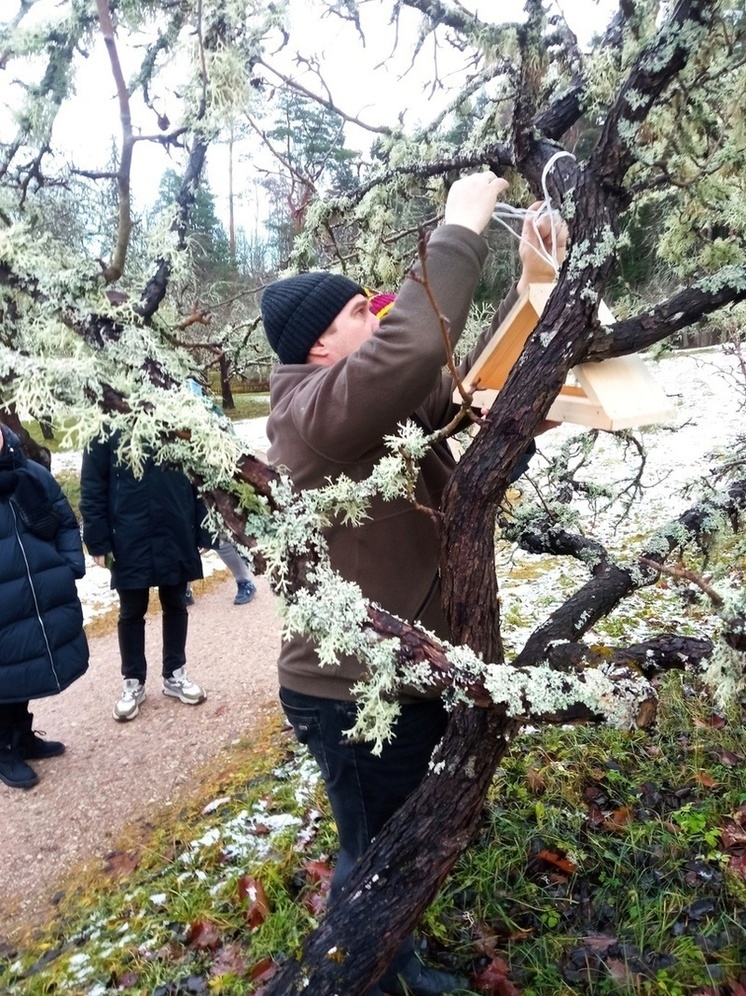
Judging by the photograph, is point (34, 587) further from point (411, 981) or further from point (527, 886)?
point (527, 886)

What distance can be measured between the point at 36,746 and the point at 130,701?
585 millimetres

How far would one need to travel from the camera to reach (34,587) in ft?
11.8

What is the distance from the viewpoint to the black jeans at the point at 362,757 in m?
1.89

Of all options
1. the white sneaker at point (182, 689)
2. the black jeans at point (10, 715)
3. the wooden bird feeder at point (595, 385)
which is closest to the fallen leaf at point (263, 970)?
the black jeans at point (10, 715)

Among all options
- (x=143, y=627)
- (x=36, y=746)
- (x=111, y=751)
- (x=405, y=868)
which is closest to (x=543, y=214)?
(x=405, y=868)

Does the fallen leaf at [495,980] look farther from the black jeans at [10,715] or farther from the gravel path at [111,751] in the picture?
the black jeans at [10,715]

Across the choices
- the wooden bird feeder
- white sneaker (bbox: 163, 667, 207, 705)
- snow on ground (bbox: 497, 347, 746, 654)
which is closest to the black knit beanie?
the wooden bird feeder

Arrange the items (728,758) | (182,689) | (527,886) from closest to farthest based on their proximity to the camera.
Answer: (527,886), (728,758), (182,689)

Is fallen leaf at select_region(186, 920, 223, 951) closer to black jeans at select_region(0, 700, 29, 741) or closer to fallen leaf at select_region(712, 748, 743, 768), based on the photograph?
black jeans at select_region(0, 700, 29, 741)

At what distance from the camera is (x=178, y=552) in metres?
4.19

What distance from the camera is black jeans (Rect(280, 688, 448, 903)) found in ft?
6.21

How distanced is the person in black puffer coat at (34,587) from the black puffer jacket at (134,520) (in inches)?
9.4

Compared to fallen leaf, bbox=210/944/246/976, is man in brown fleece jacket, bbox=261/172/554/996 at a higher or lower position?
higher

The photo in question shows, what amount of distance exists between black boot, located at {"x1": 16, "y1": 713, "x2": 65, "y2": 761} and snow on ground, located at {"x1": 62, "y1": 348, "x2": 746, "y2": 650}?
7.27ft
